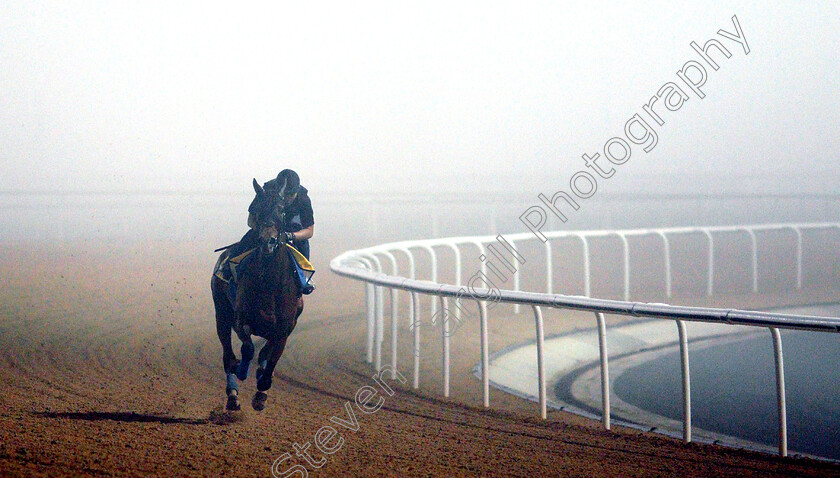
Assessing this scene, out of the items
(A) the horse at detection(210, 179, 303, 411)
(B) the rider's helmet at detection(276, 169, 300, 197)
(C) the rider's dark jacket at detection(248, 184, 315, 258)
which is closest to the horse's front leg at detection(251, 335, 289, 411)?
(A) the horse at detection(210, 179, 303, 411)

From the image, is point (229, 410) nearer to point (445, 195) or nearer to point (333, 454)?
point (333, 454)

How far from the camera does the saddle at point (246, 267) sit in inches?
162

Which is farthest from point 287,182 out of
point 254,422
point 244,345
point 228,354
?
point 254,422

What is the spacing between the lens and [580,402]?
6.30 meters

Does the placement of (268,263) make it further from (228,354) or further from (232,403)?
(232,403)

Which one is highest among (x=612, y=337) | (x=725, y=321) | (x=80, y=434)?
(x=725, y=321)

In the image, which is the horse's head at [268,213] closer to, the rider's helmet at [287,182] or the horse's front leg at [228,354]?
the rider's helmet at [287,182]

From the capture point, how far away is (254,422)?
4766 mm

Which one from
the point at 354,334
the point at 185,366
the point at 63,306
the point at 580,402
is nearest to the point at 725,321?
the point at 580,402

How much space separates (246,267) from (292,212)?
1.21 feet

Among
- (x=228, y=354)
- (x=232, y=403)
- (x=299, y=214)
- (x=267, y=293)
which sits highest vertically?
(x=299, y=214)

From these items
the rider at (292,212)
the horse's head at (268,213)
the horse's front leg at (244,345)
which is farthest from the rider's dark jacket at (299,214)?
the horse's front leg at (244,345)

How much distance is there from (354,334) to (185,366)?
2.31 metres

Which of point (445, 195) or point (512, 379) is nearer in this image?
point (512, 379)
